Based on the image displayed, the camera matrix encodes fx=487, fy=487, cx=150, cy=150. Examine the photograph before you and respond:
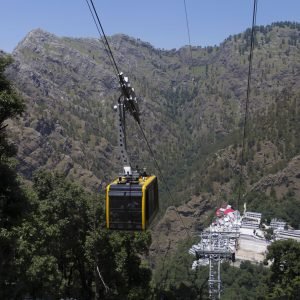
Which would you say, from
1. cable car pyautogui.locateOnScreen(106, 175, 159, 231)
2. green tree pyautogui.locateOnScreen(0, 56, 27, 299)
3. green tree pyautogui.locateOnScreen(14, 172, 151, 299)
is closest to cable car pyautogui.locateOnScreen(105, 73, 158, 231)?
cable car pyautogui.locateOnScreen(106, 175, 159, 231)

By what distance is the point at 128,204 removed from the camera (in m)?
17.9

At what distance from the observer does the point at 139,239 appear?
3556 centimetres

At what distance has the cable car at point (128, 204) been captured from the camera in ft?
58.5

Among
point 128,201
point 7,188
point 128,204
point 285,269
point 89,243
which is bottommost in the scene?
point 285,269

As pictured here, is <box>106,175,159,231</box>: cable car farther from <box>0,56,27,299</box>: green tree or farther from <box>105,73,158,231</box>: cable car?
<box>0,56,27,299</box>: green tree

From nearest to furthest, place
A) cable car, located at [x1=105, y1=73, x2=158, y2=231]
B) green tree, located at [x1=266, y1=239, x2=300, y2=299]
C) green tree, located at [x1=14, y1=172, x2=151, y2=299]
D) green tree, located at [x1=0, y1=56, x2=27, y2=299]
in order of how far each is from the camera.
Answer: green tree, located at [x1=0, y1=56, x2=27, y2=299]
cable car, located at [x1=105, y1=73, x2=158, y2=231]
green tree, located at [x1=14, y1=172, x2=151, y2=299]
green tree, located at [x1=266, y1=239, x2=300, y2=299]

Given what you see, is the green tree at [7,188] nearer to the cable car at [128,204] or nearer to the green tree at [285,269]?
the cable car at [128,204]

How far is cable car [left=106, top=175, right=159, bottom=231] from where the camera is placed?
58.5 feet

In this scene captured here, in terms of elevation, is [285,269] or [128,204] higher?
[128,204]

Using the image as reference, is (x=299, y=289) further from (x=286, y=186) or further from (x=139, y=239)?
(x=286, y=186)

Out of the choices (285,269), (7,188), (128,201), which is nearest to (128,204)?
(128,201)

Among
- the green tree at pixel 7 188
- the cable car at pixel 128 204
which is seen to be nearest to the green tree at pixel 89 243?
the green tree at pixel 7 188

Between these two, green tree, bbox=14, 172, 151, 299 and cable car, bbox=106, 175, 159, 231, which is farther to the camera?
green tree, bbox=14, 172, 151, 299

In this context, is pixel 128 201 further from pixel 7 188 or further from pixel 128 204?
pixel 7 188
